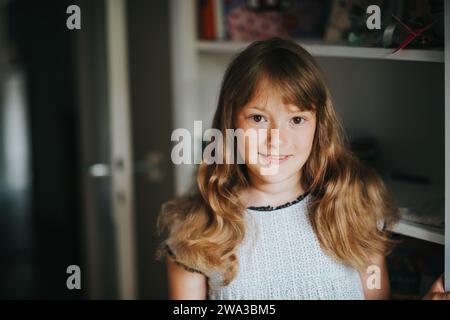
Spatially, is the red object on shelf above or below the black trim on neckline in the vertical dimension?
above

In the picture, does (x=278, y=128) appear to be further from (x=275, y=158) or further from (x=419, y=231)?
(x=419, y=231)

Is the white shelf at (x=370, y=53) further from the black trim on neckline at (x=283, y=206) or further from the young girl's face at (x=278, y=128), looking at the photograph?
the black trim on neckline at (x=283, y=206)

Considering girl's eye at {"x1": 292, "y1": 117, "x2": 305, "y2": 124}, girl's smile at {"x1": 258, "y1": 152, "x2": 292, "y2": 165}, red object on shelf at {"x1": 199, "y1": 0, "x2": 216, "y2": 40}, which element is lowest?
girl's smile at {"x1": 258, "y1": 152, "x2": 292, "y2": 165}

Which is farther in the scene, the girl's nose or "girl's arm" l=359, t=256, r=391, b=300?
"girl's arm" l=359, t=256, r=391, b=300

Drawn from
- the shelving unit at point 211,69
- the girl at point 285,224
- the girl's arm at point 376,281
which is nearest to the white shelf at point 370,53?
the shelving unit at point 211,69

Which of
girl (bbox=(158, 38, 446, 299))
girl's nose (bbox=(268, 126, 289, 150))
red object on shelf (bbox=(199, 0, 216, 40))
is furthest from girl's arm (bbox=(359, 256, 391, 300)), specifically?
red object on shelf (bbox=(199, 0, 216, 40))

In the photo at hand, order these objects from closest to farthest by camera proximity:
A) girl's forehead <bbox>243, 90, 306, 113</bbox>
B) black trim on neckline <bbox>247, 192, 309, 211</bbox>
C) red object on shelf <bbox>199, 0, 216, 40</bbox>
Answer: girl's forehead <bbox>243, 90, 306, 113</bbox> < black trim on neckline <bbox>247, 192, 309, 211</bbox> < red object on shelf <bbox>199, 0, 216, 40</bbox>

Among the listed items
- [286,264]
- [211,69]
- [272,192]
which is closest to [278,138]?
[272,192]

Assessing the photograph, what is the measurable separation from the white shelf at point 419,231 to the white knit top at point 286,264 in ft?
0.35

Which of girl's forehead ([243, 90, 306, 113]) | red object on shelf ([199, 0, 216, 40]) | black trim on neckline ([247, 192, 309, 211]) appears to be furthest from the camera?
red object on shelf ([199, 0, 216, 40])

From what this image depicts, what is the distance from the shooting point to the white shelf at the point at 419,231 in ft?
3.06

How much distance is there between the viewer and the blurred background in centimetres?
97

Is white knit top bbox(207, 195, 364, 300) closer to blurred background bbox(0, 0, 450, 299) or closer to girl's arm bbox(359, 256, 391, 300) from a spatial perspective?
girl's arm bbox(359, 256, 391, 300)
